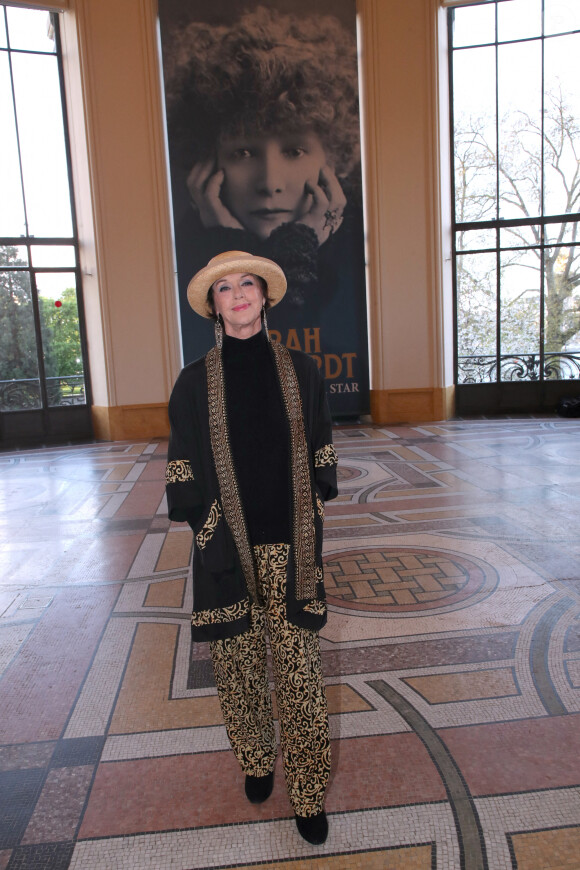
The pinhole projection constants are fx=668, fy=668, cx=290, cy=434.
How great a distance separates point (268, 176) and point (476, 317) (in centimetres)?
369

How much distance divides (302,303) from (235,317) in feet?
26.1

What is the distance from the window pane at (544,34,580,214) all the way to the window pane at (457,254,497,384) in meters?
1.27

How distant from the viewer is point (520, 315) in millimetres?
10070

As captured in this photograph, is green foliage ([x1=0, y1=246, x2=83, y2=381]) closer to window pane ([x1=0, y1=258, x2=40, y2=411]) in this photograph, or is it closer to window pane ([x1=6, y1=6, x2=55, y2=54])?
window pane ([x1=0, y1=258, x2=40, y2=411])

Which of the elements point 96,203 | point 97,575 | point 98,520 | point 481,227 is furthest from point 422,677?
point 481,227

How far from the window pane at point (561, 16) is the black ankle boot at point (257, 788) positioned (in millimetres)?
10838

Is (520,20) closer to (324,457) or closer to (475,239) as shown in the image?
(475,239)

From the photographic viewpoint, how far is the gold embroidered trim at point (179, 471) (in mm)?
1809

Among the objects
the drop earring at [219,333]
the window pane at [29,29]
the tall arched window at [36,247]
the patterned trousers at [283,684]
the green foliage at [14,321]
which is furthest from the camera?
the green foliage at [14,321]

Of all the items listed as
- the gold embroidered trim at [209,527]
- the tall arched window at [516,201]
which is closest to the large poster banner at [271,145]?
the tall arched window at [516,201]

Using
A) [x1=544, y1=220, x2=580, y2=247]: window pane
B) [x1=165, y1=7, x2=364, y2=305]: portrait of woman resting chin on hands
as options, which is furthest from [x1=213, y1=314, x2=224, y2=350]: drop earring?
[x1=544, y1=220, x2=580, y2=247]: window pane

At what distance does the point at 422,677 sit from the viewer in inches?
104

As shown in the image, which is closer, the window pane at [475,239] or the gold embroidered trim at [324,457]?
the gold embroidered trim at [324,457]

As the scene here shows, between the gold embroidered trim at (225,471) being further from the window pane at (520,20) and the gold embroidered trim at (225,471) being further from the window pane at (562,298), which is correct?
the window pane at (520,20)
